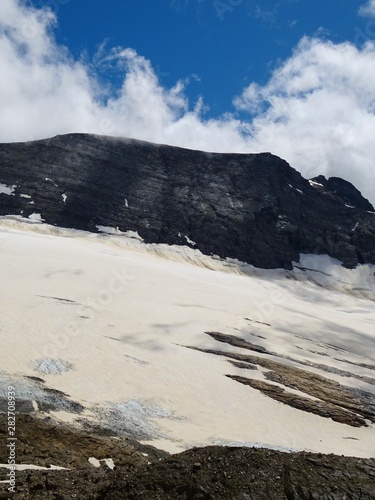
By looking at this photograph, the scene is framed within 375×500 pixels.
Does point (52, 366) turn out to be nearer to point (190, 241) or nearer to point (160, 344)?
point (160, 344)

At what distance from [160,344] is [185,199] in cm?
6820

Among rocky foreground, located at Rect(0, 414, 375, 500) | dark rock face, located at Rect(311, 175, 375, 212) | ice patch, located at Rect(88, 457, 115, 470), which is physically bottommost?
ice patch, located at Rect(88, 457, 115, 470)

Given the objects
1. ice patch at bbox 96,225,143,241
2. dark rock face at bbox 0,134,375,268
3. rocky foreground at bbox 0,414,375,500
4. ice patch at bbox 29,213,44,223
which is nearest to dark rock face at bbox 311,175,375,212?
dark rock face at bbox 0,134,375,268

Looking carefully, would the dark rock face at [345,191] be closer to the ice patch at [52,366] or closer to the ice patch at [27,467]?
the ice patch at [52,366]

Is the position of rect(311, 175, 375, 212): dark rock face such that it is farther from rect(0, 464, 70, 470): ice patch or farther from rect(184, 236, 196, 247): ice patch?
rect(0, 464, 70, 470): ice patch

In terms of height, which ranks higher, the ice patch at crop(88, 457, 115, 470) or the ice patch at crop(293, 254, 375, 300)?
the ice patch at crop(293, 254, 375, 300)

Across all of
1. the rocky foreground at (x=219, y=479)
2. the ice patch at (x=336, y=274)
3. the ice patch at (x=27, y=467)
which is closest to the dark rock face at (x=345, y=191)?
the ice patch at (x=336, y=274)

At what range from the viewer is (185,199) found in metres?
93.9

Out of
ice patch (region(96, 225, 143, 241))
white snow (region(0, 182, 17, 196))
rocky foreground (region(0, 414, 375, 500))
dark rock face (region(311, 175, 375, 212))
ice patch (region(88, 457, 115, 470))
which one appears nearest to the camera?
rocky foreground (region(0, 414, 375, 500))

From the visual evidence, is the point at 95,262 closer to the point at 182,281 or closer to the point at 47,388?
the point at 182,281

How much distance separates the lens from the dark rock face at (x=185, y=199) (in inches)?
3428

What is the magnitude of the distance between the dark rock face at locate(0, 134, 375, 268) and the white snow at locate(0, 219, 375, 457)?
31028mm

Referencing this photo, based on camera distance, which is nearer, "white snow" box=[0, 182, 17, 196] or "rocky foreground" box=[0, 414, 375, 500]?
"rocky foreground" box=[0, 414, 375, 500]

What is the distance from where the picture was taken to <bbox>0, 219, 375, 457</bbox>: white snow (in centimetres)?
1925
